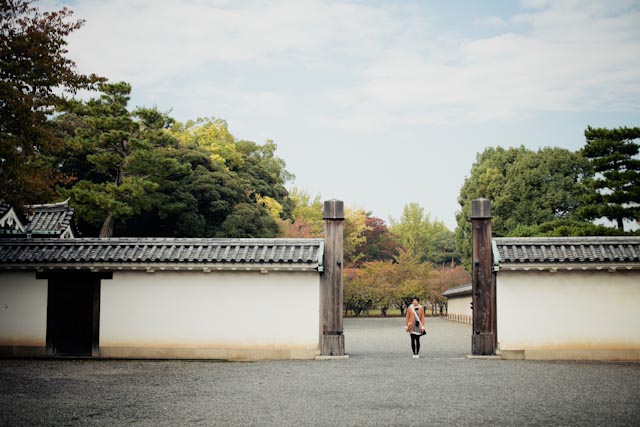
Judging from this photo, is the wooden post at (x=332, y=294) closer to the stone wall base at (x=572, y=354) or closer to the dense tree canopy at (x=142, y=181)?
the stone wall base at (x=572, y=354)

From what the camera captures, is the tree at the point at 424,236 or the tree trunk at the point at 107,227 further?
the tree at the point at 424,236

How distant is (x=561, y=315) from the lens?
53.0ft

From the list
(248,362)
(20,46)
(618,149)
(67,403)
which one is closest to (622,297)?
(248,362)

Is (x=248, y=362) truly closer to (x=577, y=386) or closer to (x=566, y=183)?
(x=577, y=386)

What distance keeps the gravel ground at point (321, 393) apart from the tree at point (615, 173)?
17.9 meters

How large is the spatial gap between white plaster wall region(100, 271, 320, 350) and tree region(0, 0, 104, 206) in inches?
127

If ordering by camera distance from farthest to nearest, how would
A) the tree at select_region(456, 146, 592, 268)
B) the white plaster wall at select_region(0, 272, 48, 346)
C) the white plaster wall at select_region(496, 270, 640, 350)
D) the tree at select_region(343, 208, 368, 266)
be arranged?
the tree at select_region(343, 208, 368, 266)
the tree at select_region(456, 146, 592, 268)
the white plaster wall at select_region(0, 272, 48, 346)
the white plaster wall at select_region(496, 270, 640, 350)

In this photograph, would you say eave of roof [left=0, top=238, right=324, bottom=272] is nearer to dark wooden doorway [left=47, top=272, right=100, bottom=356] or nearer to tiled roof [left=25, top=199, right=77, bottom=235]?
dark wooden doorway [left=47, top=272, right=100, bottom=356]

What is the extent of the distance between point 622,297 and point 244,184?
107ft

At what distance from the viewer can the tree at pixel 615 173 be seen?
30938mm

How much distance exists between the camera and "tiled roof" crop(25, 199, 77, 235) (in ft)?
74.1

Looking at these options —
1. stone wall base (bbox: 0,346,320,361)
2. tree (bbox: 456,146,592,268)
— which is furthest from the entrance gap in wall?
tree (bbox: 456,146,592,268)

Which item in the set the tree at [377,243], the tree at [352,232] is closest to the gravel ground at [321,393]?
the tree at [352,232]

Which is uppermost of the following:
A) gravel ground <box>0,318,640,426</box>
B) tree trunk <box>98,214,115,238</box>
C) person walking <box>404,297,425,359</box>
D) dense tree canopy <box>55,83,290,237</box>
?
dense tree canopy <box>55,83,290,237</box>
